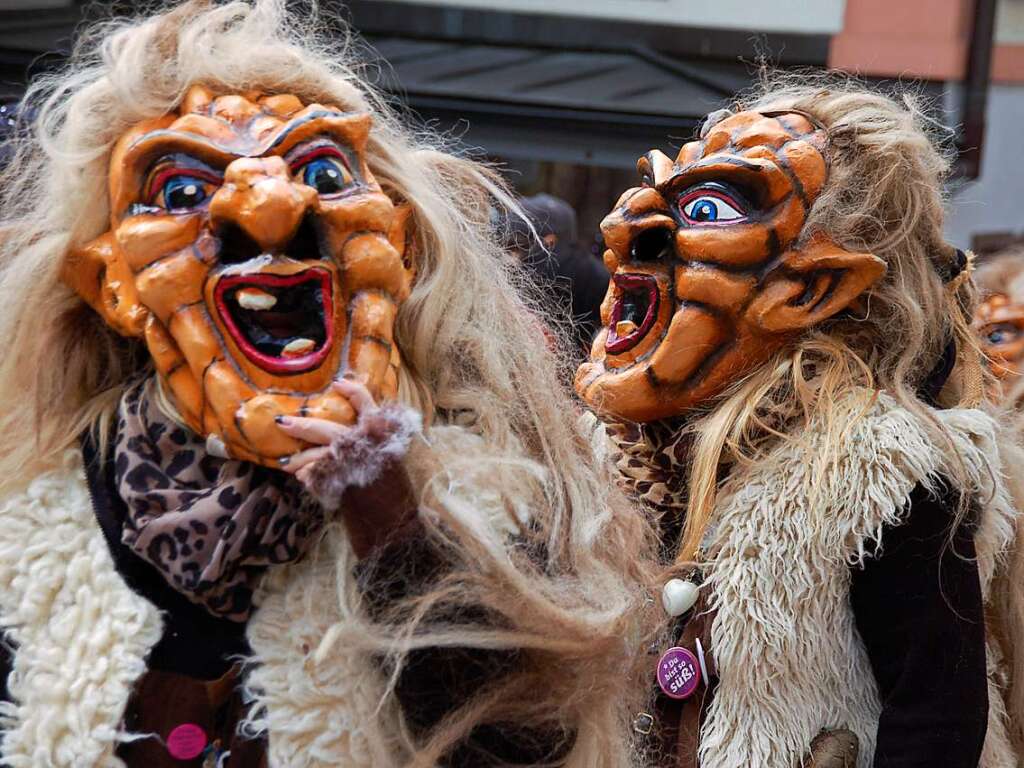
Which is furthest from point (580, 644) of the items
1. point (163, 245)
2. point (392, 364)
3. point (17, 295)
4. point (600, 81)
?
point (600, 81)

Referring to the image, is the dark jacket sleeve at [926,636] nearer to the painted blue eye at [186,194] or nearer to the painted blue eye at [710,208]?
the painted blue eye at [710,208]

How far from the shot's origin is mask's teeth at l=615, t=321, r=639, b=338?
2.42m

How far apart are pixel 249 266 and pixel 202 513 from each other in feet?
1.07

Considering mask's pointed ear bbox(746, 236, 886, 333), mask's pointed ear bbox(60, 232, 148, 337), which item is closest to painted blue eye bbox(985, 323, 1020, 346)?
mask's pointed ear bbox(746, 236, 886, 333)

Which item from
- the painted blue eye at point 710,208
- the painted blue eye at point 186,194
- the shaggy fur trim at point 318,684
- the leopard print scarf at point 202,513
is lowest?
the shaggy fur trim at point 318,684

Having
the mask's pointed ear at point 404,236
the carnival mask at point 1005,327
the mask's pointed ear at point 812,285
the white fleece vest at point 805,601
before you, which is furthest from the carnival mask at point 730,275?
the carnival mask at point 1005,327

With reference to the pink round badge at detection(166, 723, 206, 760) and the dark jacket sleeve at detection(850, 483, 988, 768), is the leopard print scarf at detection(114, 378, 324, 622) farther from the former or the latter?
the dark jacket sleeve at detection(850, 483, 988, 768)

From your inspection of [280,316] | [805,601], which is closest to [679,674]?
[805,601]

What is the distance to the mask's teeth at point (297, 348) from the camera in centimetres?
173

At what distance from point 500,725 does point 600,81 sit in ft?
17.8

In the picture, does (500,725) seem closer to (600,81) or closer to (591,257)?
(591,257)

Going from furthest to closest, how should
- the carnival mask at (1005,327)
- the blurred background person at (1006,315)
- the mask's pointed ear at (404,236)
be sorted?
the carnival mask at (1005,327) → the blurred background person at (1006,315) → the mask's pointed ear at (404,236)

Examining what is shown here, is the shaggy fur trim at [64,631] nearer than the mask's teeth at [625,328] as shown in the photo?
Yes

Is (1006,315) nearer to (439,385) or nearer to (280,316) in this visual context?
(439,385)
